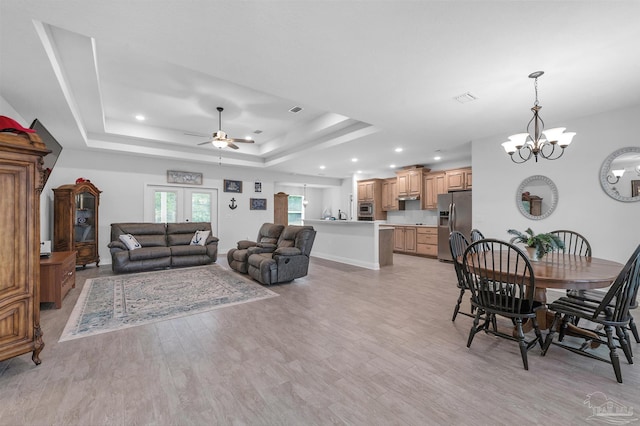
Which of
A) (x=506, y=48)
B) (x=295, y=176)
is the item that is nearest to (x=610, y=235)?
(x=506, y=48)

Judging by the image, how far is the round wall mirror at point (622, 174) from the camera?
3.68 metres

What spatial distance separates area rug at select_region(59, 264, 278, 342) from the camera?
2998 mm

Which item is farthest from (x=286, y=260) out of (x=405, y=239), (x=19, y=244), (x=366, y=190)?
(x=366, y=190)

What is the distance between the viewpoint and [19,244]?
2.08 metres

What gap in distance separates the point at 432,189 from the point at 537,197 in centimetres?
324

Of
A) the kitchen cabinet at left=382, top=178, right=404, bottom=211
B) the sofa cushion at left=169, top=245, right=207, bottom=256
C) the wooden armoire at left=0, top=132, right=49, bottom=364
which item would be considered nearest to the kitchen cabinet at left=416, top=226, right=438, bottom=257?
the kitchen cabinet at left=382, top=178, right=404, bottom=211

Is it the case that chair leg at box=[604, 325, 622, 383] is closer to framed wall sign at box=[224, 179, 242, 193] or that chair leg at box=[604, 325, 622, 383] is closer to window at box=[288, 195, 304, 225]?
framed wall sign at box=[224, 179, 242, 193]

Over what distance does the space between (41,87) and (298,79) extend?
285cm

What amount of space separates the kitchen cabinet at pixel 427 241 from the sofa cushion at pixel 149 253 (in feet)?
20.8

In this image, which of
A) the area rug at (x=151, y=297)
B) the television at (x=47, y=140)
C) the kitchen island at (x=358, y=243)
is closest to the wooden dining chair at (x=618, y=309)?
the area rug at (x=151, y=297)

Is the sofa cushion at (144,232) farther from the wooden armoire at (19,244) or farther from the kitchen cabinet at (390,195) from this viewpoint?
the kitchen cabinet at (390,195)

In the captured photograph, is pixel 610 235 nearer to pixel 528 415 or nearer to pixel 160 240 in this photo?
pixel 528 415

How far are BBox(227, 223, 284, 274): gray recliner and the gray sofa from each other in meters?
0.89

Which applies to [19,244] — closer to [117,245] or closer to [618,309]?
[117,245]
